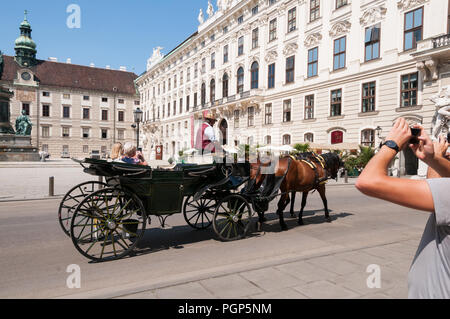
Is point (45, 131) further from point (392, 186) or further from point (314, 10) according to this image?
point (392, 186)

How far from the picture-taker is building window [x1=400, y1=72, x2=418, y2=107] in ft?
65.4

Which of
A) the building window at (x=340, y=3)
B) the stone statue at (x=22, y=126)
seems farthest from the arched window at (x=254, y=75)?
the stone statue at (x=22, y=126)

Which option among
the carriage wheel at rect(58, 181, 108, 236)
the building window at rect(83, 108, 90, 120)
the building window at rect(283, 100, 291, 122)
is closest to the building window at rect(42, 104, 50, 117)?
the building window at rect(83, 108, 90, 120)

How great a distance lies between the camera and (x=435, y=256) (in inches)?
61.6

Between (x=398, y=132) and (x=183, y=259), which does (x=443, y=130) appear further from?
(x=398, y=132)

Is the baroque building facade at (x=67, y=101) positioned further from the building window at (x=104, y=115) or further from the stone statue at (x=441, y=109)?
the stone statue at (x=441, y=109)

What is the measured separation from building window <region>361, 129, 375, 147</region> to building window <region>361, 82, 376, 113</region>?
1575 mm

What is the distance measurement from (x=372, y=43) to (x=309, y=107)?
6.93 meters

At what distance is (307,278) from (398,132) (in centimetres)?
263

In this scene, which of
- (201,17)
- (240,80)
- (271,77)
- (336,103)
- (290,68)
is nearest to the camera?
(336,103)

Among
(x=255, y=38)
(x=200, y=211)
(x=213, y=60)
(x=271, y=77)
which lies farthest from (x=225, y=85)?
(x=200, y=211)

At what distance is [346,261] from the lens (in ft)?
14.2

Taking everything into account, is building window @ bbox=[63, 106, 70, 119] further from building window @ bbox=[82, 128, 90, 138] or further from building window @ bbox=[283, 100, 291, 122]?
building window @ bbox=[283, 100, 291, 122]
